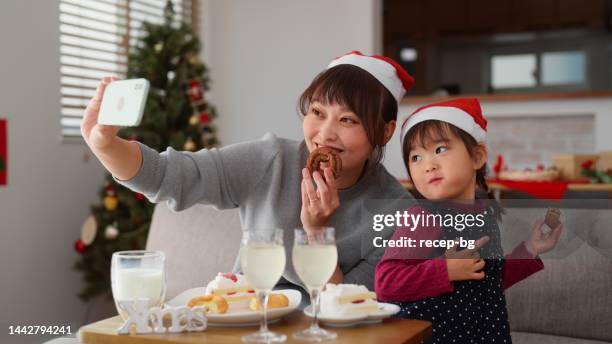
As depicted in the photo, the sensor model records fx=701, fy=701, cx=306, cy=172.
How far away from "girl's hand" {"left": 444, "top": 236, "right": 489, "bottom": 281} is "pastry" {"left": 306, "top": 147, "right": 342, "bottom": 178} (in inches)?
13.2

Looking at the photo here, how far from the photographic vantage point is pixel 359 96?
1.79 m

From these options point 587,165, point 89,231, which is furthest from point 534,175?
point 89,231

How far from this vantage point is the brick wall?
5.04 meters

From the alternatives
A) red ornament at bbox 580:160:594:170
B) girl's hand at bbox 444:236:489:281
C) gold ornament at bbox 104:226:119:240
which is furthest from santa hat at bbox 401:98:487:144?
gold ornament at bbox 104:226:119:240

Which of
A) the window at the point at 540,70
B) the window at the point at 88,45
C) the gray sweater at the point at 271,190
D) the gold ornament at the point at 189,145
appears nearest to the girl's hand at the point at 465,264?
the gray sweater at the point at 271,190

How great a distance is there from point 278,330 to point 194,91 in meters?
2.94

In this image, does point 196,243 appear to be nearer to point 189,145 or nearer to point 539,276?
point 539,276

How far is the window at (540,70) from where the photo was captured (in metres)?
6.87

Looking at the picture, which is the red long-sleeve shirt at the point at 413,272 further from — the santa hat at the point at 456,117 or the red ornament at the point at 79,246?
the red ornament at the point at 79,246

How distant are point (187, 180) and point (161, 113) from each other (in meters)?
2.20

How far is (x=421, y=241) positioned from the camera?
151 centimetres

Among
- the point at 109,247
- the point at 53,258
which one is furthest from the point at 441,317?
the point at 53,258

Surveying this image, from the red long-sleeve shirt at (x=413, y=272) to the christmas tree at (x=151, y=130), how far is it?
252 cm

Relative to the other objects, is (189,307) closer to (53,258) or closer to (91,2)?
(53,258)
